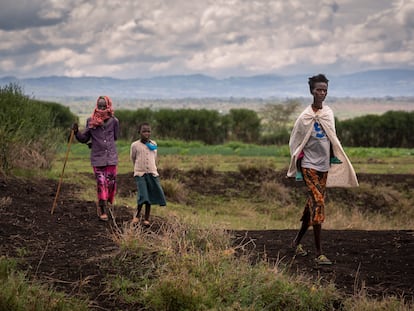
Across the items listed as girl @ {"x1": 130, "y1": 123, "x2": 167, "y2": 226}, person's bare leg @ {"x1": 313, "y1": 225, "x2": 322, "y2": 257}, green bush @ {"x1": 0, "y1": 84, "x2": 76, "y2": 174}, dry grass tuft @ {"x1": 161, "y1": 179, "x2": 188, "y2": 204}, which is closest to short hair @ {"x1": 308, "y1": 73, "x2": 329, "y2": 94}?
person's bare leg @ {"x1": 313, "y1": 225, "x2": 322, "y2": 257}

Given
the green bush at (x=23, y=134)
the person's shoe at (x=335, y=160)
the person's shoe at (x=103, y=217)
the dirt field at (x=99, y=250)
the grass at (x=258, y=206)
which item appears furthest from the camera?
the green bush at (x=23, y=134)

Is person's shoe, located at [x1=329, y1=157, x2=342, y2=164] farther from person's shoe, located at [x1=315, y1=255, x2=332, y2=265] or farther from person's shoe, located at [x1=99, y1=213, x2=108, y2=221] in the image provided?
person's shoe, located at [x1=99, y1=213, x2=108, y2=221]

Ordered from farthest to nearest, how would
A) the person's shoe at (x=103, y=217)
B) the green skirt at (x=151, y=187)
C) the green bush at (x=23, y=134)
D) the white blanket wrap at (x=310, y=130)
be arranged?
the green bush at (x=23, y=134), the green skirt at (x=151, y=187), the person's shoe at (x=103, y=217), the white blanket wrap at (x=310, y=130)

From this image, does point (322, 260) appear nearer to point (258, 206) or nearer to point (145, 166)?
point (145, 166)

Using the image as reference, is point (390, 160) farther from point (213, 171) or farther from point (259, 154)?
point (213, 171)

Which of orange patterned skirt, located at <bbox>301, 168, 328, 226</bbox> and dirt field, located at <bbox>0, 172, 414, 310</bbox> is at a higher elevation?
orange patterned skirt, located at <bbox>301, 168, 328, 226</bbox>

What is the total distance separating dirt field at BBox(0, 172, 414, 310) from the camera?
289 inches

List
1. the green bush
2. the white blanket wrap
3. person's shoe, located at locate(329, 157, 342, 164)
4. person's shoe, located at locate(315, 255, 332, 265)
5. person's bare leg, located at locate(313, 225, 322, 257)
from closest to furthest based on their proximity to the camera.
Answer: person's shoe, located at locate(315, 255, 332, 265) → person's bare leg, located at locate(313, 225, 322, 257) → the white blanket wrap → person's shoe, located at locate(329, 157, 342, 164) → the green bush

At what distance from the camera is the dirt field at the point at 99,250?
7332 millimetres

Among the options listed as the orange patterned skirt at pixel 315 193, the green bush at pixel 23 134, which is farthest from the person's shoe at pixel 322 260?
the green bush at pixel 23 134

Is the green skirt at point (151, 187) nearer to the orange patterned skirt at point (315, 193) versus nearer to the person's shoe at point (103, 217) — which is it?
the person's shoe at point (103, 217)

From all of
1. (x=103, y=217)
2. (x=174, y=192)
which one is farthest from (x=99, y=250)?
(x=174, y=192)

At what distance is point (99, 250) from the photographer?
854 cm

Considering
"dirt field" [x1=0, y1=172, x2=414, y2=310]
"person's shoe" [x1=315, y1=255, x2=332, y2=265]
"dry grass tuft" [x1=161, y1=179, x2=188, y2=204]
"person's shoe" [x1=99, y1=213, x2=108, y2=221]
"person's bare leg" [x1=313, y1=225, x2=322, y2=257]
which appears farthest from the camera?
"dry grass tuft" [x1=161, y1=179, x2=188, y2=204]
